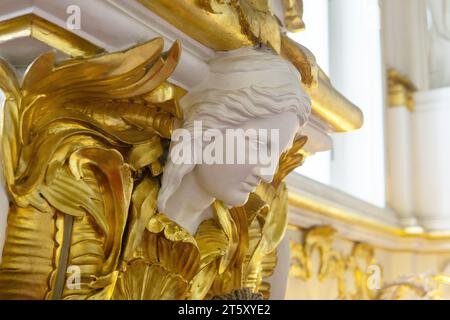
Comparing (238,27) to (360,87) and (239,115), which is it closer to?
(239,115)

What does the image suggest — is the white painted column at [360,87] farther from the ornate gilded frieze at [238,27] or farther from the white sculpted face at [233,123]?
the white sculpted face at [233,123]

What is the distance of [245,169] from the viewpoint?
675 millimetres

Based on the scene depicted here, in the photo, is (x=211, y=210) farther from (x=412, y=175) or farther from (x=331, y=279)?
(x=412, y=175)

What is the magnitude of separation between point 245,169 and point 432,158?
1.79 meters

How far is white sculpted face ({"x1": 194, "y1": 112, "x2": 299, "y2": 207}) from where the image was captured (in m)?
0.67

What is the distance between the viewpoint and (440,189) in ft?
7.39

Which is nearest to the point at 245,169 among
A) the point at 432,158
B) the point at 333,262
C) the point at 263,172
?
the point at 263,172

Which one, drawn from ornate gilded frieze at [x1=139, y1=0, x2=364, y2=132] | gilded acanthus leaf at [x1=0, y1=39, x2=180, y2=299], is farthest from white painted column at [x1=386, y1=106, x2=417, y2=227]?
gilded acanthus leaf at [x1=0, y1=39, x2=180, y2=299]

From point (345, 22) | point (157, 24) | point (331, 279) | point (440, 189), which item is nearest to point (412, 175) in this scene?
point (440, 189)

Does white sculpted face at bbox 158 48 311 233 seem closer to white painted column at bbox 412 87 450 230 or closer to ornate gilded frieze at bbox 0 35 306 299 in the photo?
ornate gilded frieze at bbox 0 35 306 299

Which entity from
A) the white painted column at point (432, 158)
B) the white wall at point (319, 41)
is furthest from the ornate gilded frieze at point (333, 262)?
the white painted column at point (432, 158)

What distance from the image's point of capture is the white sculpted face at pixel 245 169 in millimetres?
675

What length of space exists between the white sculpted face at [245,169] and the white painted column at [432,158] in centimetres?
164
